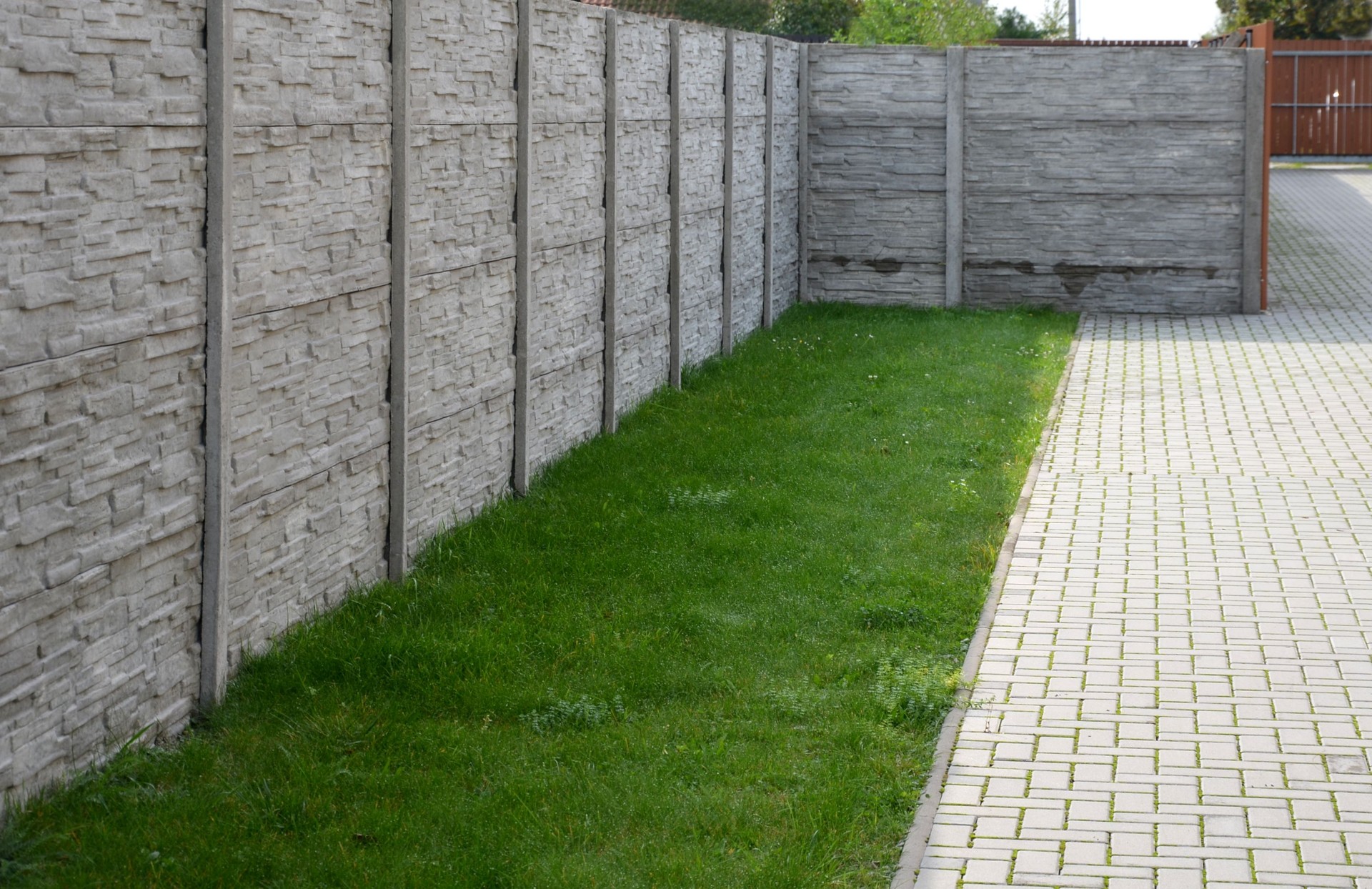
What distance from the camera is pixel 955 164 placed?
1587 centimetres

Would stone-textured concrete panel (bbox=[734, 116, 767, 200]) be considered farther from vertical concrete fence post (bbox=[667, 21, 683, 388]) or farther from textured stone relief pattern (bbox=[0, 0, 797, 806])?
textured stone relief pattern (bbox=[0, 0, 797, 806])

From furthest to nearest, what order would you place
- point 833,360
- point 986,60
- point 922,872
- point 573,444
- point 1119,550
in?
point 986,60
point 833,360
point 573,444
point 1119,550
point 922,872

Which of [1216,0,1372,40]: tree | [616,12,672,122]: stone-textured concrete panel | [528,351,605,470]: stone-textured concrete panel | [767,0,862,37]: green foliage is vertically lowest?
[528,351,605,470]: stone-textured concrete panel

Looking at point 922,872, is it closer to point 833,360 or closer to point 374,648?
point 374,648

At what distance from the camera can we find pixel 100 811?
4492 mm

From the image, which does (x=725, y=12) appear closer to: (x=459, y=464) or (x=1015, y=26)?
(x=1015, y=26)

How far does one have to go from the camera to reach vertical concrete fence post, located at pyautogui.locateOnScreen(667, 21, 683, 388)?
1113 centimetres

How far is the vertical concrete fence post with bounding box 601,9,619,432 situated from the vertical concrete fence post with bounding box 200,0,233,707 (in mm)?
4560

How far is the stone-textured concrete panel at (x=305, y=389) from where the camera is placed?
5.56 meters

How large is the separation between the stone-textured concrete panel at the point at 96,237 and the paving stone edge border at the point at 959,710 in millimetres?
2676

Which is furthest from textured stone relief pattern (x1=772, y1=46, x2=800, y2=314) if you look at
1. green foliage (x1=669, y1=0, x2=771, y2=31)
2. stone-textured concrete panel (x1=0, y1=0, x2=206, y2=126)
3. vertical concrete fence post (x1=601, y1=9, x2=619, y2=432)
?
green foliage (x1=669, y1=0, x2=771, y2=31)

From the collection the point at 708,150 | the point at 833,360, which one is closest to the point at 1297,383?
the point at 833,360

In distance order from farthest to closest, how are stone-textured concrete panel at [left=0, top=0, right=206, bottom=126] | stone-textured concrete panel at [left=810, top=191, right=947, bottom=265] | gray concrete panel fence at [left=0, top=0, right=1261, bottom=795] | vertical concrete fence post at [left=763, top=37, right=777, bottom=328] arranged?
stone-textured concrete panel at [left=810, top=191, right=947, bottom=265] < vertical concrete fence post at [left=763, top=37, right=777, bottom=328] < gray concrete panel fence at [left=0, top=0, right=1261, bottom=795] < stone-textured concrete panel at [left=0, top=0, right=206, bottom=126]

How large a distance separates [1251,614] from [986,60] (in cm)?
999
